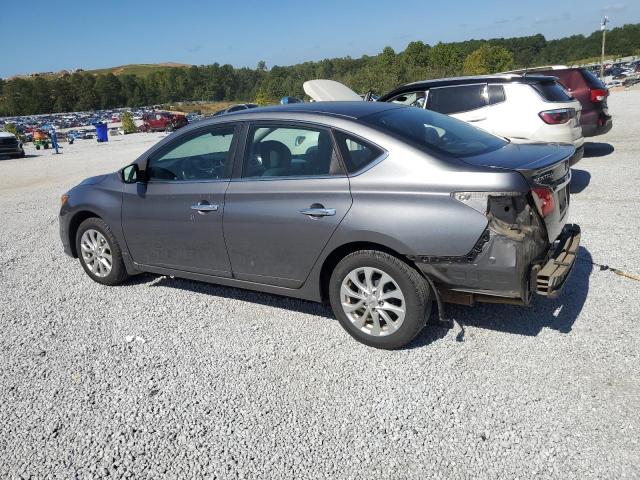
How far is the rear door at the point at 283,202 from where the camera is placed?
365cm

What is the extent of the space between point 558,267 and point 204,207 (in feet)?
8.72

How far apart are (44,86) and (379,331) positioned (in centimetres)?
14814

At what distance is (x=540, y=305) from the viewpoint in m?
4.14

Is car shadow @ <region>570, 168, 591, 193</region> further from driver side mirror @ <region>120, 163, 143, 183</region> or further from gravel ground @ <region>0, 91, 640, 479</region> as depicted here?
driver side mirror @ <region>120, 163, 143, 183</region>

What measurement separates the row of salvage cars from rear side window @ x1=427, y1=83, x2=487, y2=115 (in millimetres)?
4042

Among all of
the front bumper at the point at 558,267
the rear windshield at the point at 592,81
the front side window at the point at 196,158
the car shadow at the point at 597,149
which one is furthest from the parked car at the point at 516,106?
the front bumper at the point at 558,267

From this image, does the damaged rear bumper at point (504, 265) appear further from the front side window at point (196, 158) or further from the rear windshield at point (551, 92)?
the rear windshield at point (551, 92)

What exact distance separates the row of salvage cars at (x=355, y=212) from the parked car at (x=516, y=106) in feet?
12.2

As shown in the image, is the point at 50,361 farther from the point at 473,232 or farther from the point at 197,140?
the point at 473,232

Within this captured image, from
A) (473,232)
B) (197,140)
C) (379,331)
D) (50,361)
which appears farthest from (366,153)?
(50,361)

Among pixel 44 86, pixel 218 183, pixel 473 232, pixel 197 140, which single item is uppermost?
pixel 44 86

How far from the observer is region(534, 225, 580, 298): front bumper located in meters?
3.25

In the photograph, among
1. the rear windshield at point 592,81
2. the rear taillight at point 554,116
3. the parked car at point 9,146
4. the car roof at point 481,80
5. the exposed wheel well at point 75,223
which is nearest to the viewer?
the exposed wheel well at point 75,223

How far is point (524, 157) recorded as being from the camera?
3.59 metres
